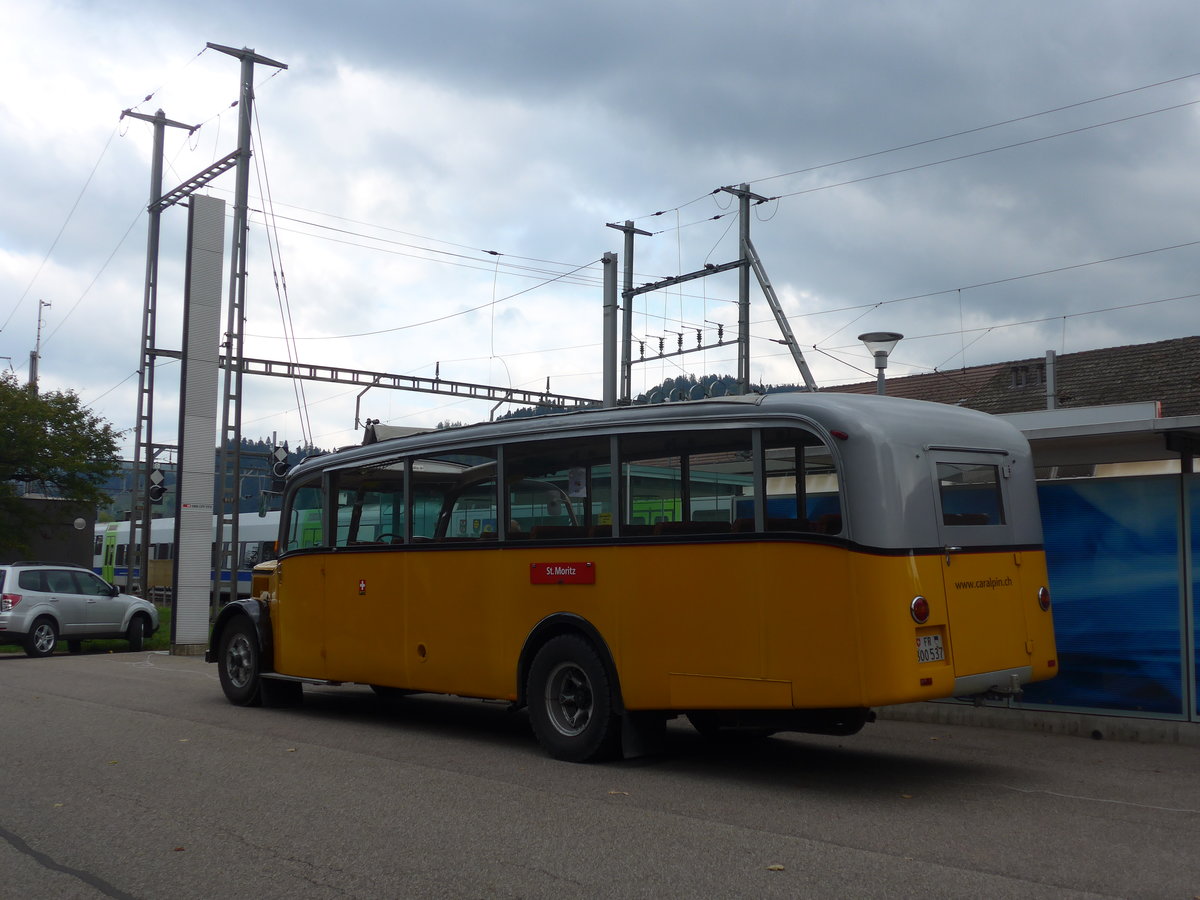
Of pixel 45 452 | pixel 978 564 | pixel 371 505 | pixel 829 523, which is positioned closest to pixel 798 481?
pixel 829 523

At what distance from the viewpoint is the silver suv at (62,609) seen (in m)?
21.7

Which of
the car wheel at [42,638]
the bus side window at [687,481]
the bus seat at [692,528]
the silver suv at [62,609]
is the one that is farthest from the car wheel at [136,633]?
the bus seat at [692,528]

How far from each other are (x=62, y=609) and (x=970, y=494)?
18.7 m

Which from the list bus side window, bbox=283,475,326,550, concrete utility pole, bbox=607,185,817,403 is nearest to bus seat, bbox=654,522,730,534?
bus side window, bbox=283,475,326,550

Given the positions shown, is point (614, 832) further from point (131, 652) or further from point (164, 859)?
point (131, 652)

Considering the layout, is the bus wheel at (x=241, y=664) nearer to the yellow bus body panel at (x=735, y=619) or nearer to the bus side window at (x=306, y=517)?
the bus side window at (x=306, y=517)

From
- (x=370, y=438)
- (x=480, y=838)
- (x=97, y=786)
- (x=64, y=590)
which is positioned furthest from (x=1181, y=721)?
(x=64, y=590)

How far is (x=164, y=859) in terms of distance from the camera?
6.14 meters

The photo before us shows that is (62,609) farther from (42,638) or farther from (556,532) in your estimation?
(556,532)

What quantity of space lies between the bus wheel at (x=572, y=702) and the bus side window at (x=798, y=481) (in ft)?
Result: 6.23

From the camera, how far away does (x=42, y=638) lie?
2203cm

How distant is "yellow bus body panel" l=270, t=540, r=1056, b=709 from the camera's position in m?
7.62

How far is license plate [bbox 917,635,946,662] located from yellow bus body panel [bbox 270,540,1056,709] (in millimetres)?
36

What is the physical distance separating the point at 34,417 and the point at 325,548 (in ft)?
75.0
